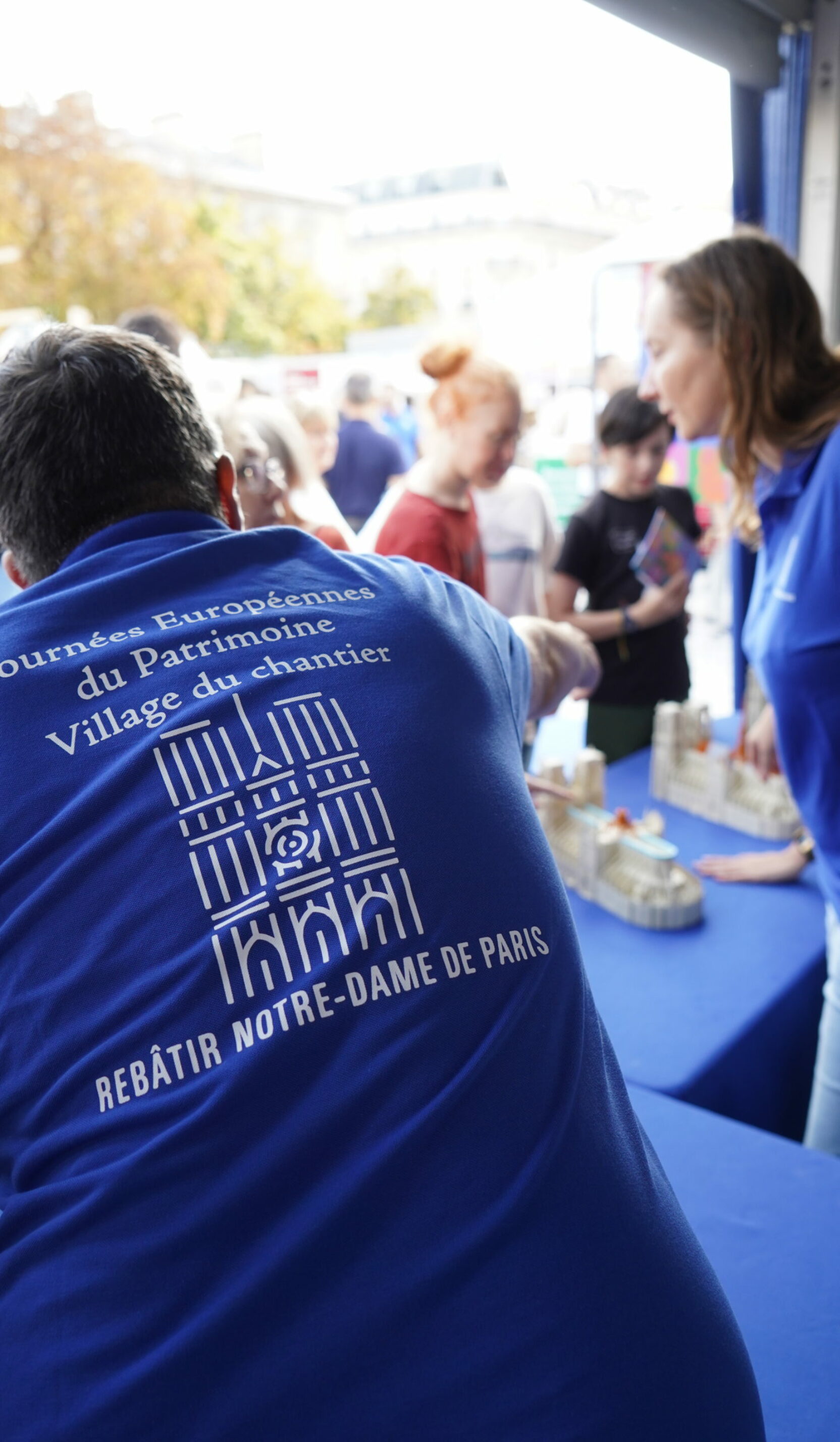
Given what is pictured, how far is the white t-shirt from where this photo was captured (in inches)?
115

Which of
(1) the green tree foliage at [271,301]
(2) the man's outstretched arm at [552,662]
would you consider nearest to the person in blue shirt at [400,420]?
(1) the green tree foliage at [271,301]

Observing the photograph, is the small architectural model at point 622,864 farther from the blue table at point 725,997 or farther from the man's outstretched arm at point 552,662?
the man's outstretched arm at point 552,662

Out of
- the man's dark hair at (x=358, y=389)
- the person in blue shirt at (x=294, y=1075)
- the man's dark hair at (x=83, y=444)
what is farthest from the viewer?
the man's dark hair at (x=358, y=389)

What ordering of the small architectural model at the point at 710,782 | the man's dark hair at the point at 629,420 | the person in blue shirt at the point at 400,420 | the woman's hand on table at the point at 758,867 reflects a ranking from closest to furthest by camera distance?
the woman's hand on table at the point at 758,867 < the small architectural model at the point at 710,782 < the man's dark hair at the point at 629,420 < the person in blue shirt at the point at 400,420

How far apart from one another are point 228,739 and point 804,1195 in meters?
0.86

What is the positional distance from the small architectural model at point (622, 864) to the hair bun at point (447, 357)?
0.92 meters

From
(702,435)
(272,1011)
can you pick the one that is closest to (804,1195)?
(272,1011)

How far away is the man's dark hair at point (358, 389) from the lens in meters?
5.71

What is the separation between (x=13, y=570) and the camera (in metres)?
0.83

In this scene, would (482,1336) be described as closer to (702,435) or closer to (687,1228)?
(687,1228)

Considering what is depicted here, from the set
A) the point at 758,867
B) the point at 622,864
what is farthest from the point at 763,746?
the point at 622,864

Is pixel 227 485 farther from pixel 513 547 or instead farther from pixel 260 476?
pixel 513 547

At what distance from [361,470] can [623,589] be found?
307 cm

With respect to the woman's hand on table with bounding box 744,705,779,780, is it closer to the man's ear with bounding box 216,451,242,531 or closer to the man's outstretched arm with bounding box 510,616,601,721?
the man's outstretched arm with bounding box 510,616,601,721
